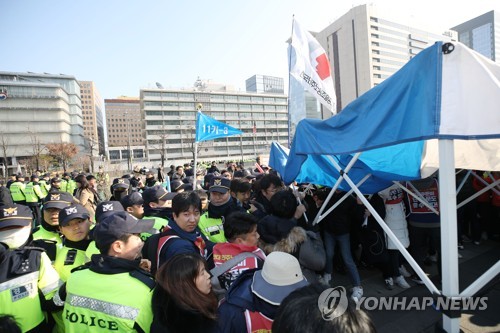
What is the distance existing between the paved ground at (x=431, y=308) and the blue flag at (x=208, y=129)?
14.2 ft

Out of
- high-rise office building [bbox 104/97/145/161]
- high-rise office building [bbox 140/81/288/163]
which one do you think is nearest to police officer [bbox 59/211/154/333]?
high-rise office building [bbox 140/81/288/163]

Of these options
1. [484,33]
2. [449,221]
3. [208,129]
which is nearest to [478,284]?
A: [449,221]

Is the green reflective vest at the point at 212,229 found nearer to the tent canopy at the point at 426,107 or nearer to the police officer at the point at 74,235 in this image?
the police officer at the point at 74,235

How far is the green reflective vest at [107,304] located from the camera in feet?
4.79

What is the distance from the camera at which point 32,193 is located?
9211 millimetres

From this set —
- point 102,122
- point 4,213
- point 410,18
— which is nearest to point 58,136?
point 4,213

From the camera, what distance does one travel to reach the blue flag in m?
6.78

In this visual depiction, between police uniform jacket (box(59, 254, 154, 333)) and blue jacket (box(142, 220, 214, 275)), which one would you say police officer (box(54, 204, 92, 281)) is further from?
police uniform jacket (box(59, 254, 154, 333))

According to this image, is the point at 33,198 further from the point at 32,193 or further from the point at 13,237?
the point at 13,237

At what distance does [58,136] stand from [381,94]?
77.4 meters

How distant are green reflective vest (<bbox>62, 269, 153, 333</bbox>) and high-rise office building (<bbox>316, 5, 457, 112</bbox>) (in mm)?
76740

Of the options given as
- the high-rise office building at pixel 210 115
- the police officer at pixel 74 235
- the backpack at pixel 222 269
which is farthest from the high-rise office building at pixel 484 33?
the police officer at pixel 74 235

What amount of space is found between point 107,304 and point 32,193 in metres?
10.3

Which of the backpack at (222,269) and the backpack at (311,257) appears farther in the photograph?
the backpack at (311,257)
